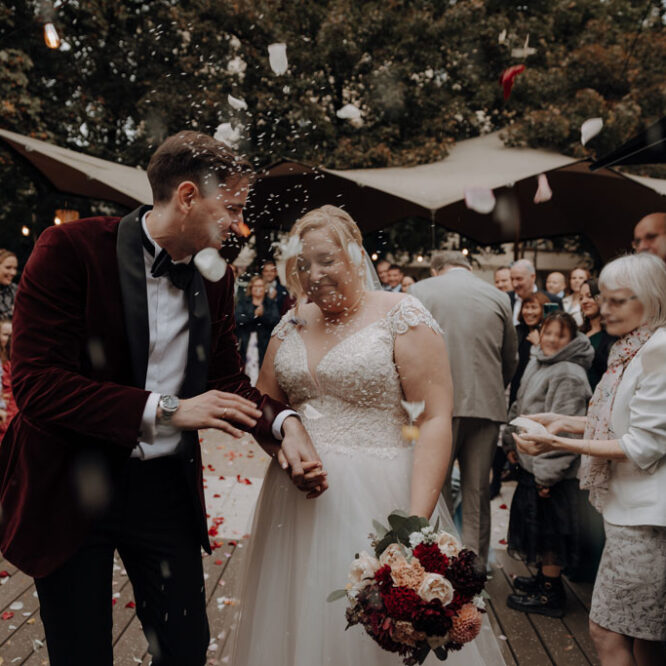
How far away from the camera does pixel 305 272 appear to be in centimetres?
229

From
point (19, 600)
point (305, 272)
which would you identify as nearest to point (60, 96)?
point (19, 600)

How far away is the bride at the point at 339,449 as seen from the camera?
2.19m

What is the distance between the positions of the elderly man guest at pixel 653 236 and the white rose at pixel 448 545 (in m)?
2.31

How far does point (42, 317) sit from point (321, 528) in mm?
Result: 1122

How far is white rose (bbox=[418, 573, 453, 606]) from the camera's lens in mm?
→ 1597

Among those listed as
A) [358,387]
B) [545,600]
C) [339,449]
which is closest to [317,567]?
[339,449]

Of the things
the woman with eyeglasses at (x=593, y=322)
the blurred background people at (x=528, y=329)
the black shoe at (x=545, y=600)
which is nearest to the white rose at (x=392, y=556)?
the black shoe at (x=545, y=600)

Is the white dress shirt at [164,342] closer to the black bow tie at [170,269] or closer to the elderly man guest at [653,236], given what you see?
the black bow tie at [170,269]

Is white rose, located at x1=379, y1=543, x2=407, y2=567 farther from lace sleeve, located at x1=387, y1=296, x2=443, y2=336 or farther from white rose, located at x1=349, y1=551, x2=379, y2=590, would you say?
lace sleeve, located at x1=387, y1=296, x2=443, y2=336

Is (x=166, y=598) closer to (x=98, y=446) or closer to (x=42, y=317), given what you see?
(x=98, y=446)

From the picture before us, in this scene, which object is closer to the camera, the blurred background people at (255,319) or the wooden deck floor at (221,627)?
the wooden deck floor at (221,627)

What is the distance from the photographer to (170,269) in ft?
6.42

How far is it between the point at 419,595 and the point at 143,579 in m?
0.91

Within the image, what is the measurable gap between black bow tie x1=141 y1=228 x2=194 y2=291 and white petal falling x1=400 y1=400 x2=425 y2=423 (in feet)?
2.77
